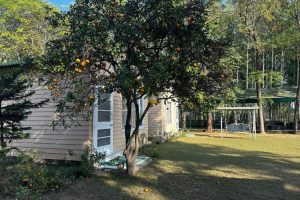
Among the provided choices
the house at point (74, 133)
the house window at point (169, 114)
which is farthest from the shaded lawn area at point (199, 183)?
the house window at point (169, 114)

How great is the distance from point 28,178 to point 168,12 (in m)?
4.18

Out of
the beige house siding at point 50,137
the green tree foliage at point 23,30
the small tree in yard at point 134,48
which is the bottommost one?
the beige house siding at point 50,137

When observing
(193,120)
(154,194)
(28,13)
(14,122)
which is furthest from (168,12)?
(193,120)

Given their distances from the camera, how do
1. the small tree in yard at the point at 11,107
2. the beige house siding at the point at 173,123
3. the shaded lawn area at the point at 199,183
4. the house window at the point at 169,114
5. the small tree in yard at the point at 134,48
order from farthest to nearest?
the house window at the point at 169,114 → the beige house siding at the point at 173,123 → the small tree in yard at the point at 11,107 → the shaded lawn area at the point at 199,183 → the small tree in yard at the point at 134,48

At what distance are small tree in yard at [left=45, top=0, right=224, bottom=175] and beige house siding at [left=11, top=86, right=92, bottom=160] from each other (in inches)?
112

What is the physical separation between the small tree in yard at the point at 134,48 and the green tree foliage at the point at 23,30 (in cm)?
1616

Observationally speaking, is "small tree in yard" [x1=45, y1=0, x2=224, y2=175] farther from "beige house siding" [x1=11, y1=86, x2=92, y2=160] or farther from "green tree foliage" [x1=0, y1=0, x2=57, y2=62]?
"green tree foliage" [x1=0, y1=0, x2=57, y2=62]

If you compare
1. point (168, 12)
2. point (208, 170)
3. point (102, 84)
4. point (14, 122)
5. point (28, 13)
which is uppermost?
point (28, 13)

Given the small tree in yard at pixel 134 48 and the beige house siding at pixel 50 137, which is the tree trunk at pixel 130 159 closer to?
the small tree in yard at pixel 134 48

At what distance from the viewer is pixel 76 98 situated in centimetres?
612

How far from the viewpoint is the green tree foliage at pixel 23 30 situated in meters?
21.6

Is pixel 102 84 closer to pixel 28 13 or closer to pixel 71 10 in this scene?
pixel 71 10

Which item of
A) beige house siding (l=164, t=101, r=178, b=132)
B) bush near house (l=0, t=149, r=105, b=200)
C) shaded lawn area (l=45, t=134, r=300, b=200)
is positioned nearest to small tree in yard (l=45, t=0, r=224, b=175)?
bush near house (l=0, t=149, r=105, b=200)

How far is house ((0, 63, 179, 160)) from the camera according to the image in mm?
9156
